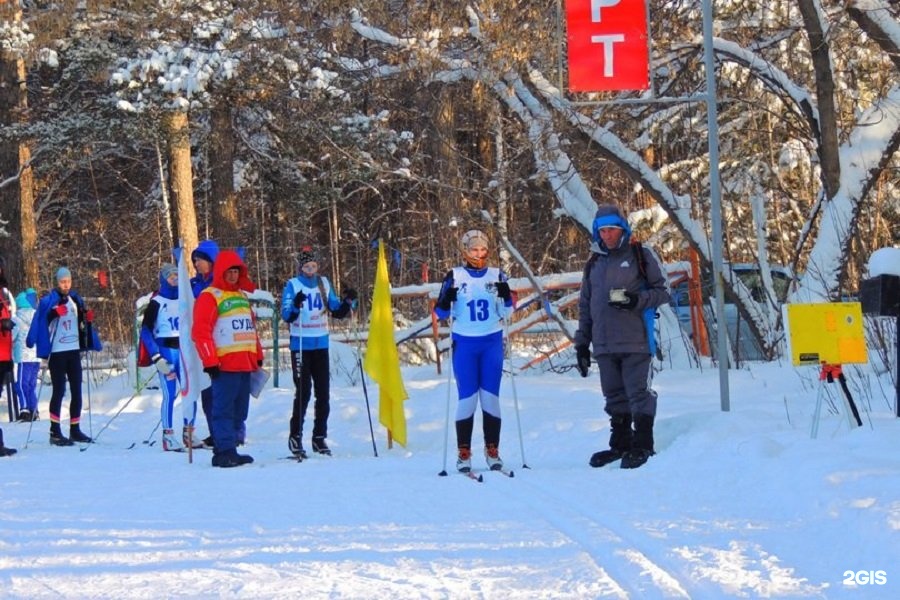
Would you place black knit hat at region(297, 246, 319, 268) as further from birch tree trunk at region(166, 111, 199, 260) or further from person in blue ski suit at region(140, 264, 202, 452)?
birch tree trunk at region(166, 111, 199, 260)

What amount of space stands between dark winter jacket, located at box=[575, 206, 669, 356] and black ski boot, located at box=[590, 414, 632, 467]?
0.55 m

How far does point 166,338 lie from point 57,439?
1.72 metres

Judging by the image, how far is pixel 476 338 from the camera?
28.6 feet

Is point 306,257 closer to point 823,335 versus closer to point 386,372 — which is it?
point 386,372

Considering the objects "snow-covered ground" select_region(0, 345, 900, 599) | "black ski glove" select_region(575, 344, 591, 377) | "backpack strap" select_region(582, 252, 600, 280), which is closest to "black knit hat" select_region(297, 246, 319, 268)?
"snow-covered ground" select_region(0, 345, 900, 599)

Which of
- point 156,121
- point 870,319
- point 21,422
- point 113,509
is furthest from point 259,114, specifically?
point 113,509

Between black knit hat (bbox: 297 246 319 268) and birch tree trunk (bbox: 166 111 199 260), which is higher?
birch tree trunk (bbox: 166 111 199 260)

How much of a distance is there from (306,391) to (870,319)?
611 centimetres

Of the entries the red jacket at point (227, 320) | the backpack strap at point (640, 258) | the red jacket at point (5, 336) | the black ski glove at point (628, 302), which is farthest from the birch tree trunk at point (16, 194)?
the black ski glove at point (628, 302)

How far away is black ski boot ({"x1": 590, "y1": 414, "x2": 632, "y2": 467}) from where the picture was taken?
8.57 meters

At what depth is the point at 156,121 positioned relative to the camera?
22594mm

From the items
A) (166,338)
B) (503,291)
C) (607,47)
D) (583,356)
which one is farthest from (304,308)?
(607,47)

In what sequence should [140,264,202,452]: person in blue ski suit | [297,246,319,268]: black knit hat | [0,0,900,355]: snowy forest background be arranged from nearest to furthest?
[297,246,319,268]: black knit hat < [140,264,202,452]: person in blue ski suit < [0,0,900,355]: snowy forest background

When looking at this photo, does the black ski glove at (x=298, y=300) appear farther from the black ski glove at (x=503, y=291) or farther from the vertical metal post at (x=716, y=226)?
the vertical metal post at (x=716, y=226)
